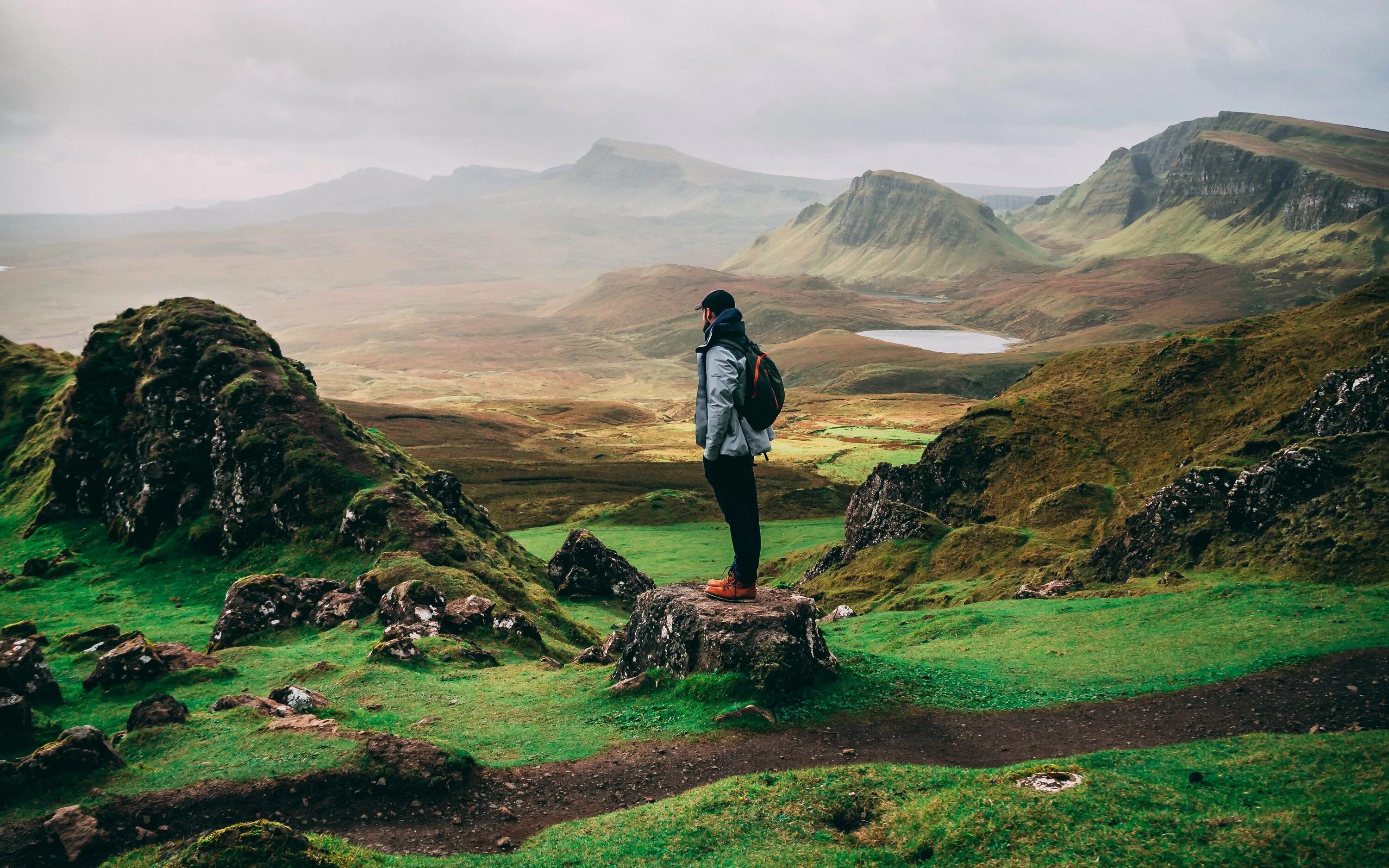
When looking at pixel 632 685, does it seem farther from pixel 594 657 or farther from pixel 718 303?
pixel 718 303

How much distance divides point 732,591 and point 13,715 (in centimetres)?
1243

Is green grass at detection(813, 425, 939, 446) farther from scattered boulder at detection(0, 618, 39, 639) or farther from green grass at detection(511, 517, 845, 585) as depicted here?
scattered boulder at detection(0, 618, 39, 639)

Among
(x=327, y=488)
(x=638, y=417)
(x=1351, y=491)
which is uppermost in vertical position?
(x=1351, y=491)

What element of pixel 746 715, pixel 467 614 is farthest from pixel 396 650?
pixel 746 715

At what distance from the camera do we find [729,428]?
1412 centimetres

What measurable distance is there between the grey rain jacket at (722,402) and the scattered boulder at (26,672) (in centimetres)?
1406

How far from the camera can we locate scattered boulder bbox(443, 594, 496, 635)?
23.4 meters

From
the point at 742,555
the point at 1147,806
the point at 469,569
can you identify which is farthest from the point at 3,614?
the point at 1147,806

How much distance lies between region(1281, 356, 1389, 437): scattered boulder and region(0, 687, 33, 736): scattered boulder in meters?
35.2

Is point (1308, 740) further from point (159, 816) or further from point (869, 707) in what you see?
point (159, 816)

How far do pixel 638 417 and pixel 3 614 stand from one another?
14987 centimetres

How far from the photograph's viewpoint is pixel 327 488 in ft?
102

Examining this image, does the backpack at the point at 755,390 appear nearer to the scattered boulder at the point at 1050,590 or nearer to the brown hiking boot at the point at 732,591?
the brown hiking boot at the point at 732,591

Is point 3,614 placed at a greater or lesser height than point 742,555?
lesser
